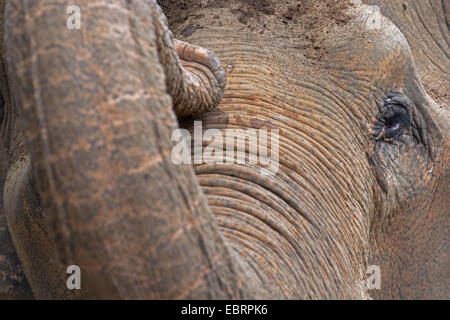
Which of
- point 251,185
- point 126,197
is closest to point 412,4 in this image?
point 251,185

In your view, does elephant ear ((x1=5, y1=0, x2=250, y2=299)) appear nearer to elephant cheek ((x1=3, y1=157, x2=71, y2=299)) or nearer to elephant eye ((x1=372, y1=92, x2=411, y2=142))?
elephant cheek ((x1=3, y1=157, x2=71, y2=299))

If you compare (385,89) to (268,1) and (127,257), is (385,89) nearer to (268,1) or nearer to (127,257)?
(268,1)

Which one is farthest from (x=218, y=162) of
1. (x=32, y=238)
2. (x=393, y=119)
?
(x=393, y=119)

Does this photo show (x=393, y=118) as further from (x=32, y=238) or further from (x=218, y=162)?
(x=32, y=238)

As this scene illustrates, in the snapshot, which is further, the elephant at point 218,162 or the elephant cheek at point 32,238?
the elephant cheek at point 32,238

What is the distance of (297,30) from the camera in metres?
1.94

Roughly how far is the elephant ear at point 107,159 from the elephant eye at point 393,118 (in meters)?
1.10

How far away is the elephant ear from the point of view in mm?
881

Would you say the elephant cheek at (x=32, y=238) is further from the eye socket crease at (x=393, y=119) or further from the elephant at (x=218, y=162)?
the eye socket crease at (x=393, y=119)

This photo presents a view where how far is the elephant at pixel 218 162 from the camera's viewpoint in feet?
2.92

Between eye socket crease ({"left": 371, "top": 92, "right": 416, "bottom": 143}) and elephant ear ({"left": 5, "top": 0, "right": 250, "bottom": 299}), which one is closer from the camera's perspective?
elephant ear ({"left": 5, "top": 0, "right": 250, "bottom": 299})

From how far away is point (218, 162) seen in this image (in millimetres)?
1461

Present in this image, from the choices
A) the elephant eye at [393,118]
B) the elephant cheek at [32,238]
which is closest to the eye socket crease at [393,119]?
the elephant eye at [393,118]

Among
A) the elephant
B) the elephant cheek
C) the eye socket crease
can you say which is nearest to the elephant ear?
the elephant
